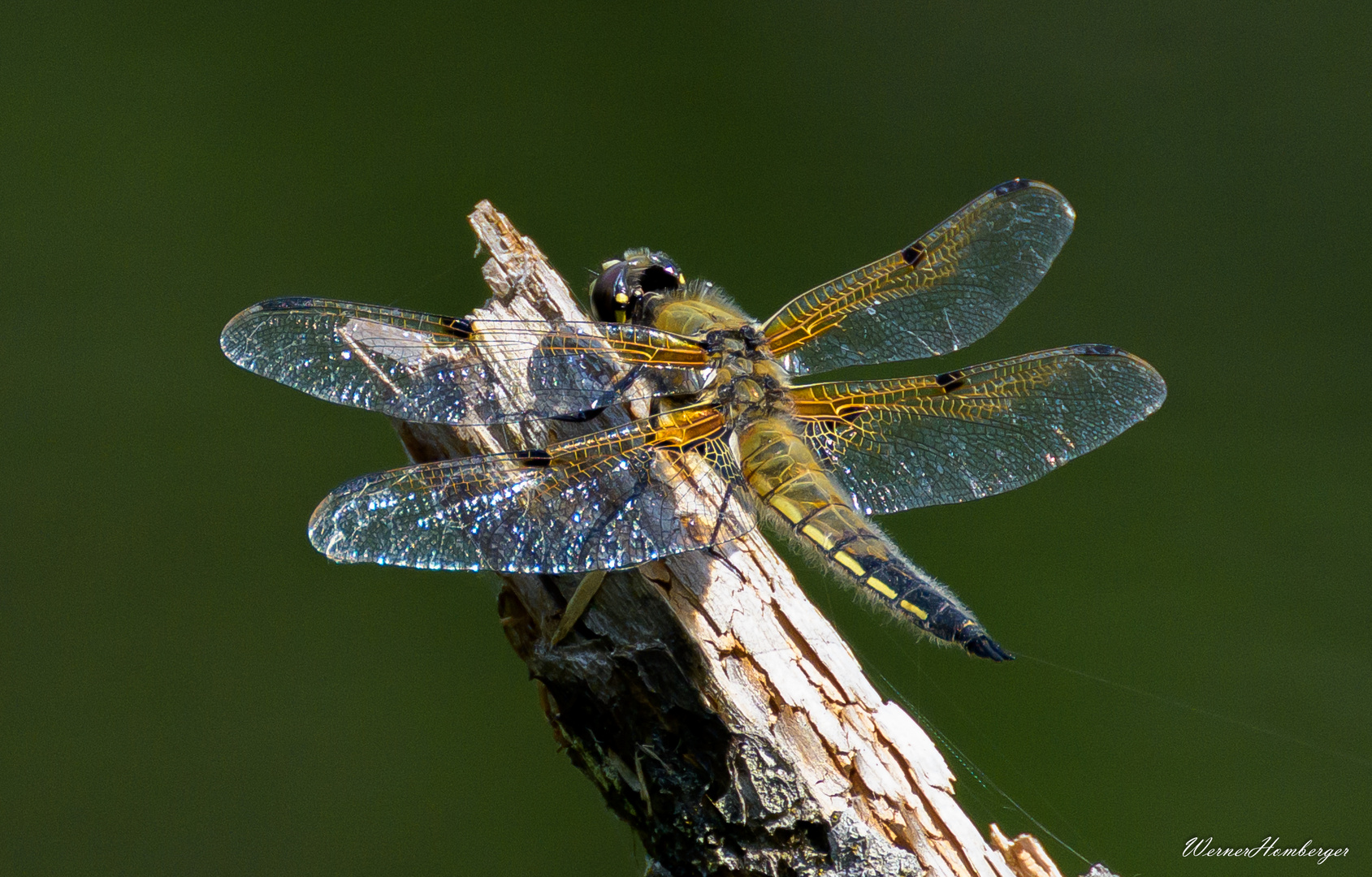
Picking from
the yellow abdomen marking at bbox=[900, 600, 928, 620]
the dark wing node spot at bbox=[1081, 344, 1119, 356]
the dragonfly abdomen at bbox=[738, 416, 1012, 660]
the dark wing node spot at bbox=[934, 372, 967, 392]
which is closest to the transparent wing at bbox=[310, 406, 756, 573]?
the dragonfly abdomen at bbox=[738, 416, 1012, 660]

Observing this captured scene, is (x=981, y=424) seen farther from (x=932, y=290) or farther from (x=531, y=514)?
(x=531, y=514)

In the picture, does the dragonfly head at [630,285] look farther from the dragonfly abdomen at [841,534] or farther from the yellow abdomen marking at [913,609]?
the yellow abdomen marking at [913,609]

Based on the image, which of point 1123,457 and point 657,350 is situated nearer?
point 657,350

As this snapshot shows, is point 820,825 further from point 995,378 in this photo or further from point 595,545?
point 995,378

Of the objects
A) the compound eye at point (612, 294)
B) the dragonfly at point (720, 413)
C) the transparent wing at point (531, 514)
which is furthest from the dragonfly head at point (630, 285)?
the transparent wing at point (531, 514)

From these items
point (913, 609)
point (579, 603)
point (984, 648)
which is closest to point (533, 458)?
point (579, 603)

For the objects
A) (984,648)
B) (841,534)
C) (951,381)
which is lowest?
(984,648)

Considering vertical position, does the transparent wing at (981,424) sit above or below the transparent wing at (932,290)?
below

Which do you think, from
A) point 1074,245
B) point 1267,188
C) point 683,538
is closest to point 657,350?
point 683,538
